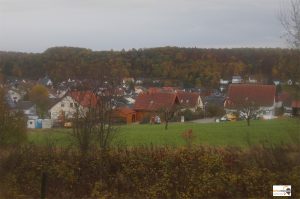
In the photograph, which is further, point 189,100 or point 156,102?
point 189,100

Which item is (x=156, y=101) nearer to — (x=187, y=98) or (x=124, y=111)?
(x=187, y=98)

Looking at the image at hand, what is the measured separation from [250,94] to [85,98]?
19.9 m

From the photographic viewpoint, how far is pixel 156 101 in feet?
125

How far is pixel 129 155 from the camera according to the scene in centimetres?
1395

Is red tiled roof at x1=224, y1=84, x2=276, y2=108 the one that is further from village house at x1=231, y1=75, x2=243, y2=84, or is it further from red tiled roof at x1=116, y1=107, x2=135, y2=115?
red tiled roof at x1=116, y1=107, x2=135, y2=115

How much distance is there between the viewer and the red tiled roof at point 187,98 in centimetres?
3928

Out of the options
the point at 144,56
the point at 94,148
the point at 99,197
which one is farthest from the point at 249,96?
the point at 99,197

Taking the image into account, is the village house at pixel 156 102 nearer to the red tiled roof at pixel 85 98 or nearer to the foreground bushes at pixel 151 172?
the red tiled roof at pixel 85 98

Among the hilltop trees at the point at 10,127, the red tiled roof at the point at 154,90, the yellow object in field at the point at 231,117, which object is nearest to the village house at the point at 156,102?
the red tiled roof at the point at 154,90

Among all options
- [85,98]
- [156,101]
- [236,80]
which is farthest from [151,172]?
[156,101]

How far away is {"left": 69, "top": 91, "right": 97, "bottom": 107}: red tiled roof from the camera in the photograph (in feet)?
51.5

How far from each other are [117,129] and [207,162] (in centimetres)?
415

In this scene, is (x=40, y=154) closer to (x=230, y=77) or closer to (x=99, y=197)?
(x=99, y=197)

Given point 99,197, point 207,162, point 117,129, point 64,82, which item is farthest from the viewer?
point 64,82
